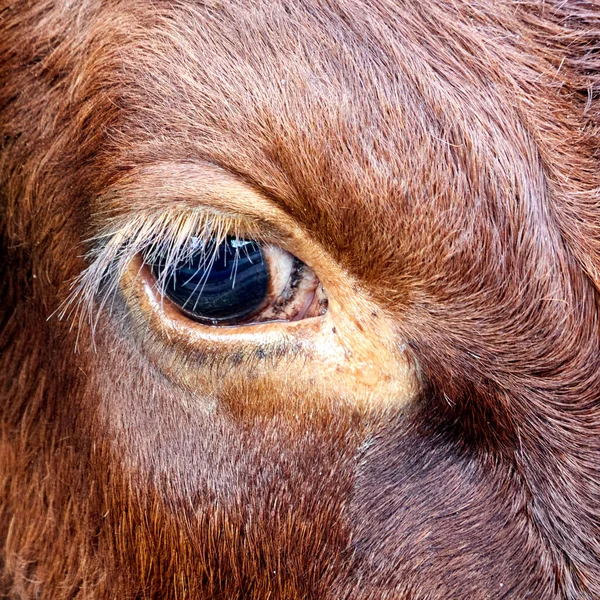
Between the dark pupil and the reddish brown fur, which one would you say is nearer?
the reddish brown fur

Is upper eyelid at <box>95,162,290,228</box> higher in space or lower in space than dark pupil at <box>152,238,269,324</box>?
higher

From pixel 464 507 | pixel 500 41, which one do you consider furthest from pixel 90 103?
pixel 464 507

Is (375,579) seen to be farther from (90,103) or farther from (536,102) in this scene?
(90,103)

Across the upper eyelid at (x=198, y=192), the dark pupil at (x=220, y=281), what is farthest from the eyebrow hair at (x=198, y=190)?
the dark pupil at (x=220, y=281)

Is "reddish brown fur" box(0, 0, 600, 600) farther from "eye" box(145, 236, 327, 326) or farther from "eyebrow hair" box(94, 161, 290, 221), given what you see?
"eye" box(145, 236, 327, 326)

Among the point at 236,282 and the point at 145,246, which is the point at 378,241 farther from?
the point at 145,246

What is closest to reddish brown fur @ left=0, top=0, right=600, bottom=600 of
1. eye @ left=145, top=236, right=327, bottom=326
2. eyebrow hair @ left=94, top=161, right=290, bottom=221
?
eyebrow hair @ left=94, top=161, right=290, bottom=221

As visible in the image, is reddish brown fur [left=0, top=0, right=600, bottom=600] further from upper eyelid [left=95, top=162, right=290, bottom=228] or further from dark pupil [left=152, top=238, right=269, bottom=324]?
dark pupil [left=152, top=238, right=269, bottom=324]
